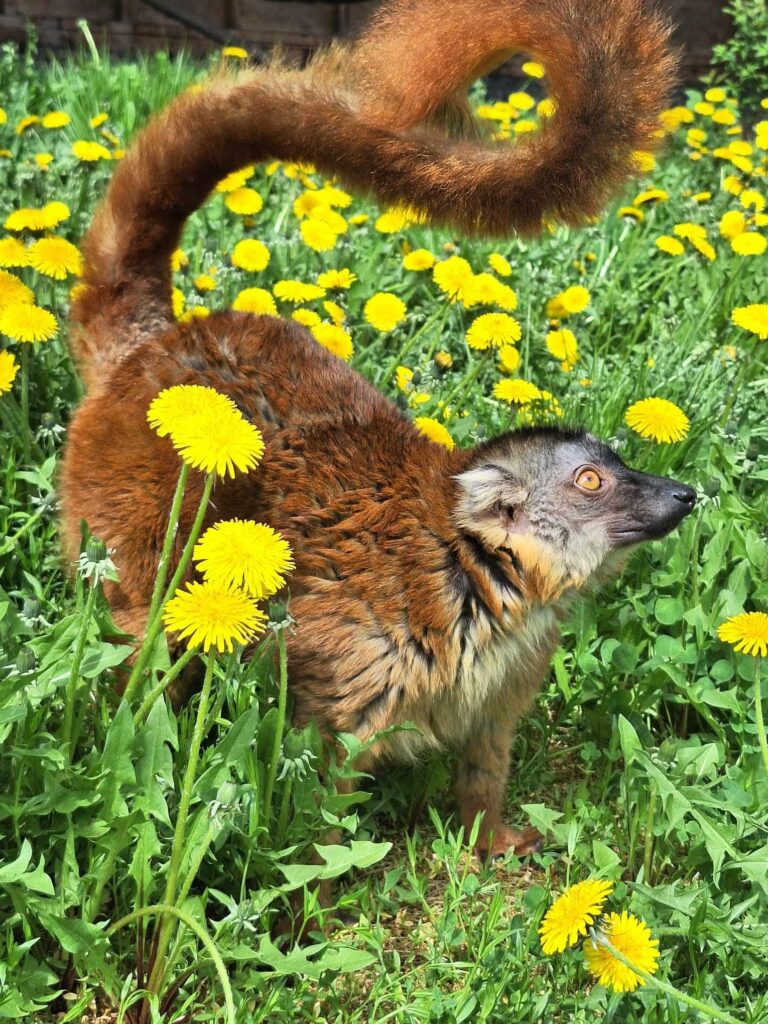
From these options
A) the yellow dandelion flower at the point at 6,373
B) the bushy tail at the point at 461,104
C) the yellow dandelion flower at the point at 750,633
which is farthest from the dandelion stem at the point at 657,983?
the yellow dandelion flower at the point at 6,373

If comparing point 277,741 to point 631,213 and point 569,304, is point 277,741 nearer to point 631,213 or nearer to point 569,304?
point 569,304

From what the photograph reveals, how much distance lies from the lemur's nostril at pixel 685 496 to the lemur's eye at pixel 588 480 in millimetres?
183

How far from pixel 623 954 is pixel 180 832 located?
0.82m

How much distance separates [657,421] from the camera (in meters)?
3.43

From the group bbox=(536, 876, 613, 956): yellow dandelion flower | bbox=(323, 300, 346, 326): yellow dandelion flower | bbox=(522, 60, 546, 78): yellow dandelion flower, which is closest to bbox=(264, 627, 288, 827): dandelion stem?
bbox=(536, 876, 613, 956): yellow dandelion flower

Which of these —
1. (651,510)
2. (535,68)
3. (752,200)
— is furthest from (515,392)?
(752,200)

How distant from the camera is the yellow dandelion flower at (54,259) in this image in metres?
3.64

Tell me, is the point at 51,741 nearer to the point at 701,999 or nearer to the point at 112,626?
the point at 112,626

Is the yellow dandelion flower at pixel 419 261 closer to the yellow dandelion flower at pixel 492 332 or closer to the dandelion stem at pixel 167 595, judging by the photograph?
the yellow dandelion flower at pixel 492 332

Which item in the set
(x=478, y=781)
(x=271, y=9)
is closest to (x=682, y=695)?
(x=478, y=781)

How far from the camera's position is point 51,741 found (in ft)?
7.87

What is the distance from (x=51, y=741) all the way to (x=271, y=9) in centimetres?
783

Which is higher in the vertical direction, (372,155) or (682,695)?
(372,155)

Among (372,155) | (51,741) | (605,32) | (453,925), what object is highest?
(605,32)
